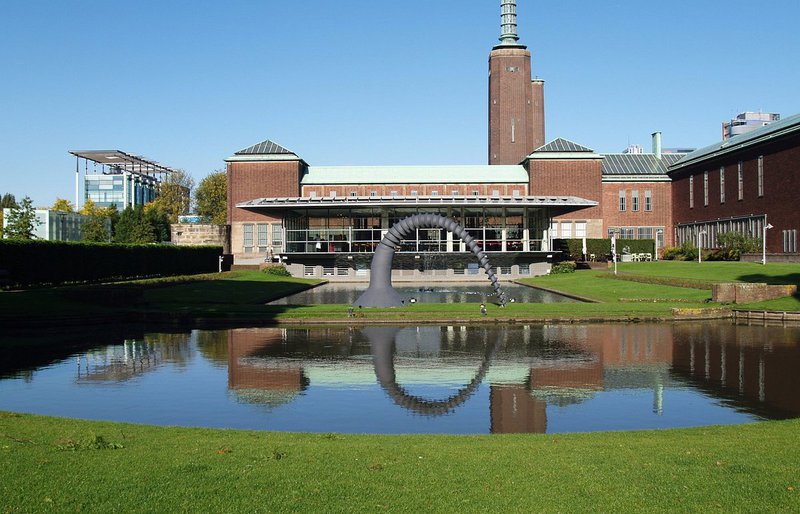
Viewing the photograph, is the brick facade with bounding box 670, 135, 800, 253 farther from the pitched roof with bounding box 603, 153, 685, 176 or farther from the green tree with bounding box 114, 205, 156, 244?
the green tree with bounding box 114, 205, 156, 244

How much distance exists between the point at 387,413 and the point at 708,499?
25.1 ft

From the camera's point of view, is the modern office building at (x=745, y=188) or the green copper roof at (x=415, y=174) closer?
the modern office building at (x=745, y=188)

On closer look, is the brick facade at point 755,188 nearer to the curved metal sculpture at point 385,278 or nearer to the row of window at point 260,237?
the curved metal sculpture at point 385,278

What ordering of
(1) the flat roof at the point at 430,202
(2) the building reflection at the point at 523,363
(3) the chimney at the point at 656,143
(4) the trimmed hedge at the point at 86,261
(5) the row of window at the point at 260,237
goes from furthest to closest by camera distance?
(3) the chimney at the point at 656,143 < (5) the row of window at the point at 260,237 < (1) the flat roof at the point at 430,202 < (4) the trimmed hedge at the point at 86,261 < (2) the building reflection at the point at 523,363

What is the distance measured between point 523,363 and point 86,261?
3830 cm

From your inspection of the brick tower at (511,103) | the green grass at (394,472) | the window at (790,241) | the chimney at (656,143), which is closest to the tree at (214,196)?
the brick tower at (511,103)

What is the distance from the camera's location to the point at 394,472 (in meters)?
9.13

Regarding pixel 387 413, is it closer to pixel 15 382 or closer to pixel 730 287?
pixel 15 382

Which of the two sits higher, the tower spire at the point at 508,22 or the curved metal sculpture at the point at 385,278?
the tower spire at the point at 508,22

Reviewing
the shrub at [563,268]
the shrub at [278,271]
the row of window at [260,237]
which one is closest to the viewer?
the shrub at [563,268]

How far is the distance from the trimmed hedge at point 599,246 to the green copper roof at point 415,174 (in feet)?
36.3

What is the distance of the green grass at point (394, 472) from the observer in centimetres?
786

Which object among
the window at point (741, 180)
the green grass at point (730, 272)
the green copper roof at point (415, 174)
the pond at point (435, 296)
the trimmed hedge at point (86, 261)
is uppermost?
the green copper roof at point (415, 174)

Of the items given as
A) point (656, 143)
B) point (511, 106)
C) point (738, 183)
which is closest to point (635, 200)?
point (656, 143)
